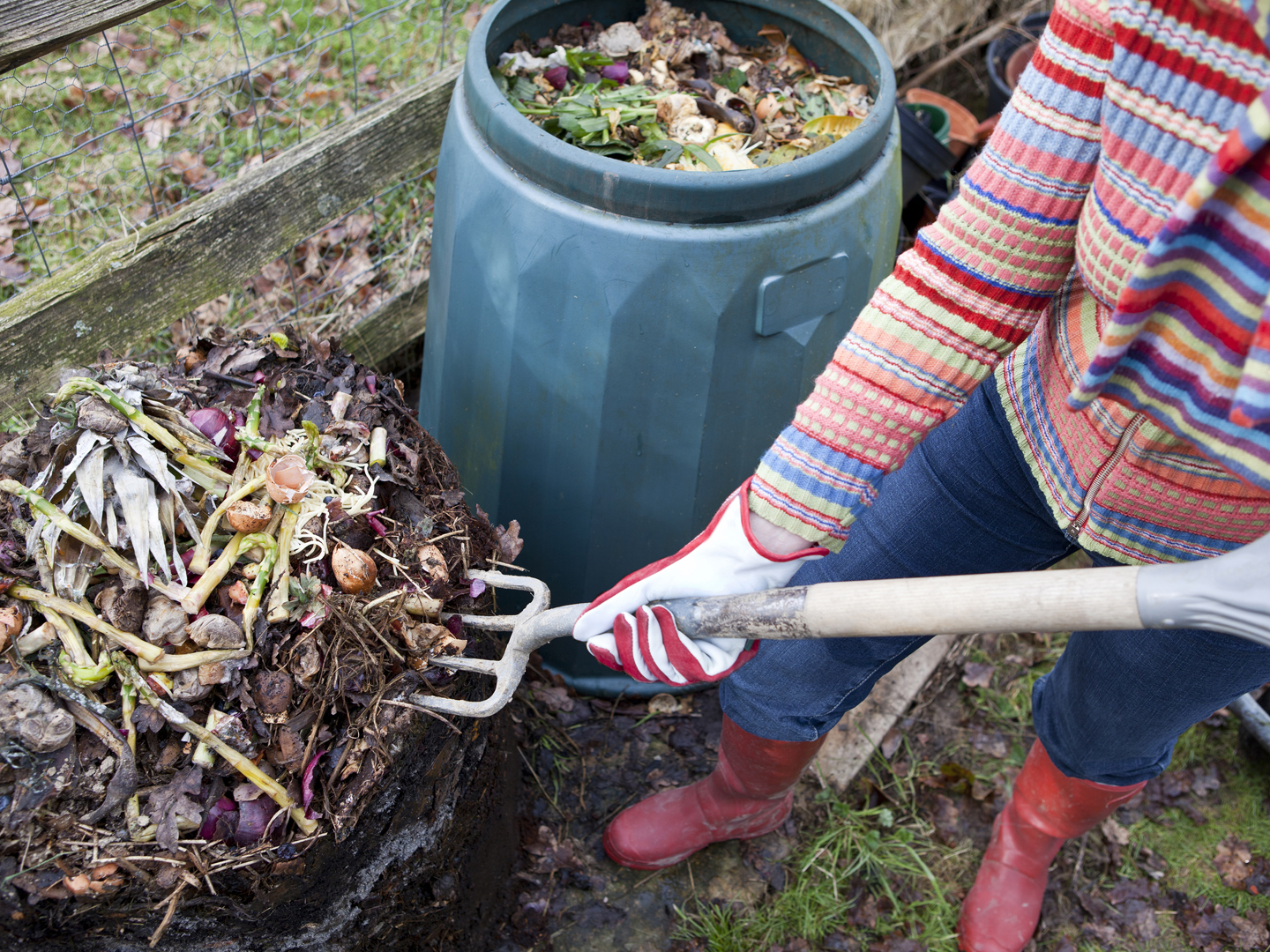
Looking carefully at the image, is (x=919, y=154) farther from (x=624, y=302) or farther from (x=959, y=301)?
(x=959, y=301)

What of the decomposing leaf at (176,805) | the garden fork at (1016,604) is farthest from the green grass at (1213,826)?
the decomposing leaf at (176,805)

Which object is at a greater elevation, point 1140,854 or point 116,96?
point 116,96

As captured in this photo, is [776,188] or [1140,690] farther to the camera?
[776,188]

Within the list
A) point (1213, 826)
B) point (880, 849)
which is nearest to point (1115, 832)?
point (1213, 826)

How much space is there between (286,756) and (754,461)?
1.01 m

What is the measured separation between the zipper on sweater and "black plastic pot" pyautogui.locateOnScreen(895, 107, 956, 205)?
2.04 m

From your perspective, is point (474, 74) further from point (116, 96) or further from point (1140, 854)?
point (1140, 854)

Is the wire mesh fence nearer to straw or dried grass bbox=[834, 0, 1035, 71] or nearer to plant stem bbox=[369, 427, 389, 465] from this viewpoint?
plant stem bbox=[369, 427, 389, 465]

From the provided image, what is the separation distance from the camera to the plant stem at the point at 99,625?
1.23 m

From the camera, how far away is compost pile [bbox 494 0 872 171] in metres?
1.77

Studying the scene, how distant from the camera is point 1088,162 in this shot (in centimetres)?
96

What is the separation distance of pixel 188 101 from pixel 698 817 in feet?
8.09

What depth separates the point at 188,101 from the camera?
2.77 metres

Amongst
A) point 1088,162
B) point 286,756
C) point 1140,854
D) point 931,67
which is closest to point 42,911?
point 286,756
